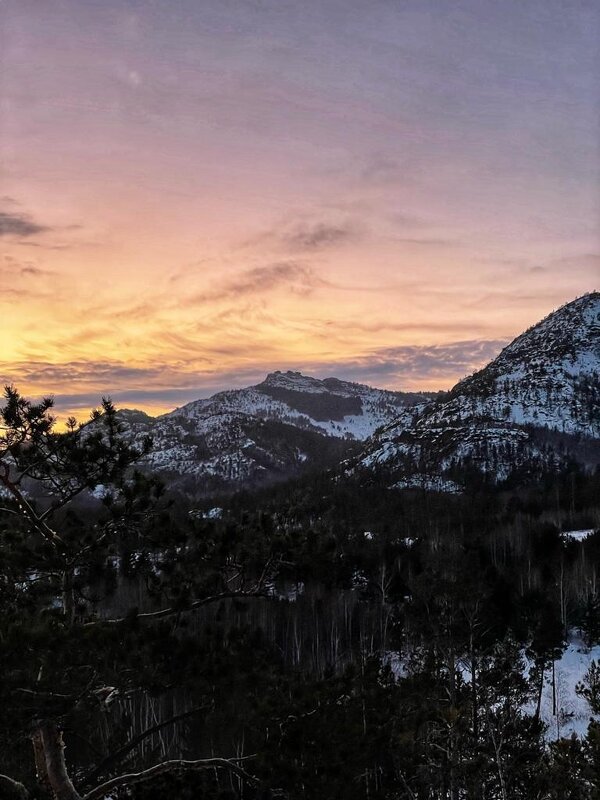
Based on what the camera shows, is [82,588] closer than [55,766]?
No

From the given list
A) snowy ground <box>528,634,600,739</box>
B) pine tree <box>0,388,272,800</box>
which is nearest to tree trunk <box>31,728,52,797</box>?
pine tree <box>0,388,272,800</box>

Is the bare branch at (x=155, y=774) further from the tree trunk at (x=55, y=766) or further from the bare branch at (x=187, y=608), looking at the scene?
the bare branch at (x=187, y=608)

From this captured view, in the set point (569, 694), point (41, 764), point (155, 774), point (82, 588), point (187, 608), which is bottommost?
point (569, 694)

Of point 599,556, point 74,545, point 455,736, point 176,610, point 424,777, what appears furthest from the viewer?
point 599,556

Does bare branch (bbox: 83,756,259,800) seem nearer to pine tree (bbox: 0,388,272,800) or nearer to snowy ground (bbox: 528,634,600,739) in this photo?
pine tree (bbox: 0,388,272,800)

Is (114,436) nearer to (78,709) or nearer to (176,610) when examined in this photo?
(176,610)

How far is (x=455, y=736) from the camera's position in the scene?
1692 centimetres

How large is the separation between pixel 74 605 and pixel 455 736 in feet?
46.7

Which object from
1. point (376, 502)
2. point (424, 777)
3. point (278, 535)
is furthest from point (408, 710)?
point (376, 502)

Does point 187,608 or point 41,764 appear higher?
point 187,608

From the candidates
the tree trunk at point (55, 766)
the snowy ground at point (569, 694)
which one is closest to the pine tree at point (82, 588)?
the tree trunk at point (55, 766)

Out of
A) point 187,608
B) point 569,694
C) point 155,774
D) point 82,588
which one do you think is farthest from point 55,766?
point 569,694

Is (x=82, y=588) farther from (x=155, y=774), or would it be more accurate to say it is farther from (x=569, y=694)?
(x=569, y=694)

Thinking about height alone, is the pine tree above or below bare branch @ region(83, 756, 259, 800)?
above
